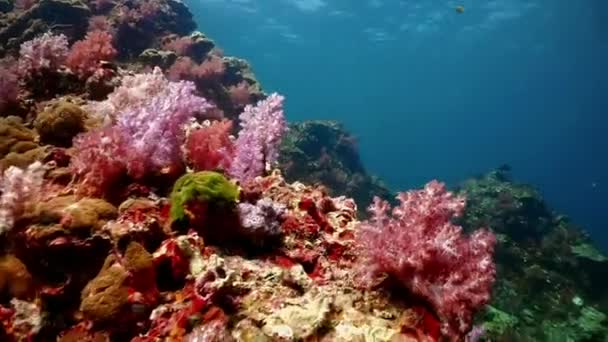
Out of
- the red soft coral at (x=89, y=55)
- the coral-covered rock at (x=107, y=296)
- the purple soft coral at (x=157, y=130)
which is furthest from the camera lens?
the red soft coral at (x=89, y=55)

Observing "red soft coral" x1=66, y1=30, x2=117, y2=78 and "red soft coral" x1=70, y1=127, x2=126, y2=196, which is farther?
"red soft coral" x1=66, y1=30, x2=117, y2=78

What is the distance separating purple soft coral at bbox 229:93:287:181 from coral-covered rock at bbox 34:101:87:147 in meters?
1.52

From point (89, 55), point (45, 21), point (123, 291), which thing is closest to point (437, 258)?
point (123, 291)

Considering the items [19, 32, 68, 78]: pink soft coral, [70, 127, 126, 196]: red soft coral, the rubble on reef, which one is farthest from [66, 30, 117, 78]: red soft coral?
[70, 127, 126, 196]: red soft coral

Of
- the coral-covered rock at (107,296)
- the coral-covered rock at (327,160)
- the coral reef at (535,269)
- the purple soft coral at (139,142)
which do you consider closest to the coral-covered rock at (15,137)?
the purple soft coral at (139,142)

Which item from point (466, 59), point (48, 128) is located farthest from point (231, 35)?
point (48, 128)

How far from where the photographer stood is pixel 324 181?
15594mm

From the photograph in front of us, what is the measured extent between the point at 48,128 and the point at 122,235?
75.5 inches

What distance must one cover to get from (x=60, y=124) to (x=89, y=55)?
1.94m

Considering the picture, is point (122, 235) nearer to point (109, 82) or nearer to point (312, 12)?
point (109, 82)

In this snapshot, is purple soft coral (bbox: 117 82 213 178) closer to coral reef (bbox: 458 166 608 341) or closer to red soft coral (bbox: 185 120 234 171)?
red soft coral (bbox: 185 120 234 171)

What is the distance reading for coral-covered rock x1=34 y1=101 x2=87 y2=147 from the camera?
4156 mm

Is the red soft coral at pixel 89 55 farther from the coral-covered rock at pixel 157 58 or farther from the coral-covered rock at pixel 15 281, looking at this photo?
the coral-covered rock at pixel 157 58

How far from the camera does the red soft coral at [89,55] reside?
221 inches
